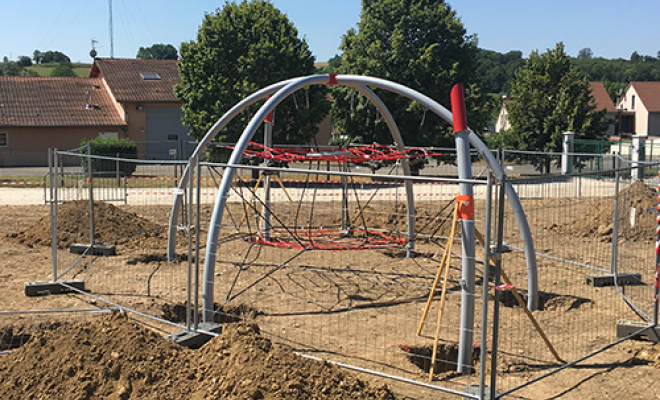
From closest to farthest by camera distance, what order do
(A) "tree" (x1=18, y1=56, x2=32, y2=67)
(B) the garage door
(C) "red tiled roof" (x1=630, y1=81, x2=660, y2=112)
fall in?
(B) the garage door, (C) "red tiled roof" (x1=630, y1=81, x2=660, y2=112), (A) "tree" (x1=18, y1=56, x2=32, y2=67)

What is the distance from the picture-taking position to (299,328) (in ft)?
25.0

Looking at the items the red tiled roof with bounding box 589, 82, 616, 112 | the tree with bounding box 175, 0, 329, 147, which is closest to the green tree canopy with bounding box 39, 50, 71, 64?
the red tiled roof with bounding box 589, 82, 616, 112

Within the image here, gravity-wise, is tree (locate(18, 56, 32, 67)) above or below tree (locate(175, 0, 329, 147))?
above

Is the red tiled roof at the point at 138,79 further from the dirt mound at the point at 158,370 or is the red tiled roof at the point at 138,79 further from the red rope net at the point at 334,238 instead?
the dirt mound at the point at 158,370

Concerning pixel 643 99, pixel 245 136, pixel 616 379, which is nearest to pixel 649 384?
pixel 616 379

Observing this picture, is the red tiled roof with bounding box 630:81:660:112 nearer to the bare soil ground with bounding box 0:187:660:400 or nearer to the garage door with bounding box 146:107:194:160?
the garage door with bounding box 146:107:194:160

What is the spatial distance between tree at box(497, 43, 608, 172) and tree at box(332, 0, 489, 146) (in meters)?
3.04

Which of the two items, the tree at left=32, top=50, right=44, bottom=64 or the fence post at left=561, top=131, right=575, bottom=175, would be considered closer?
the fence post at left=561, top=131, right=575, bottom=175

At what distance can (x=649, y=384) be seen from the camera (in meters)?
6.09

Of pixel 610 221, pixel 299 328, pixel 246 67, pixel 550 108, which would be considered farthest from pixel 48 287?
pixel 550 108

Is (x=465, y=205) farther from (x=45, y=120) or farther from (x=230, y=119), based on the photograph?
(x=45, y=120)

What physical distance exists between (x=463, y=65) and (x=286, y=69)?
791 cm

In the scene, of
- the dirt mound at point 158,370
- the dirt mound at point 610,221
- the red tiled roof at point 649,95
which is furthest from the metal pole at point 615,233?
the red tiled roof at point 649,95

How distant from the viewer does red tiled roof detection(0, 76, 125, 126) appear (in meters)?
39.3
